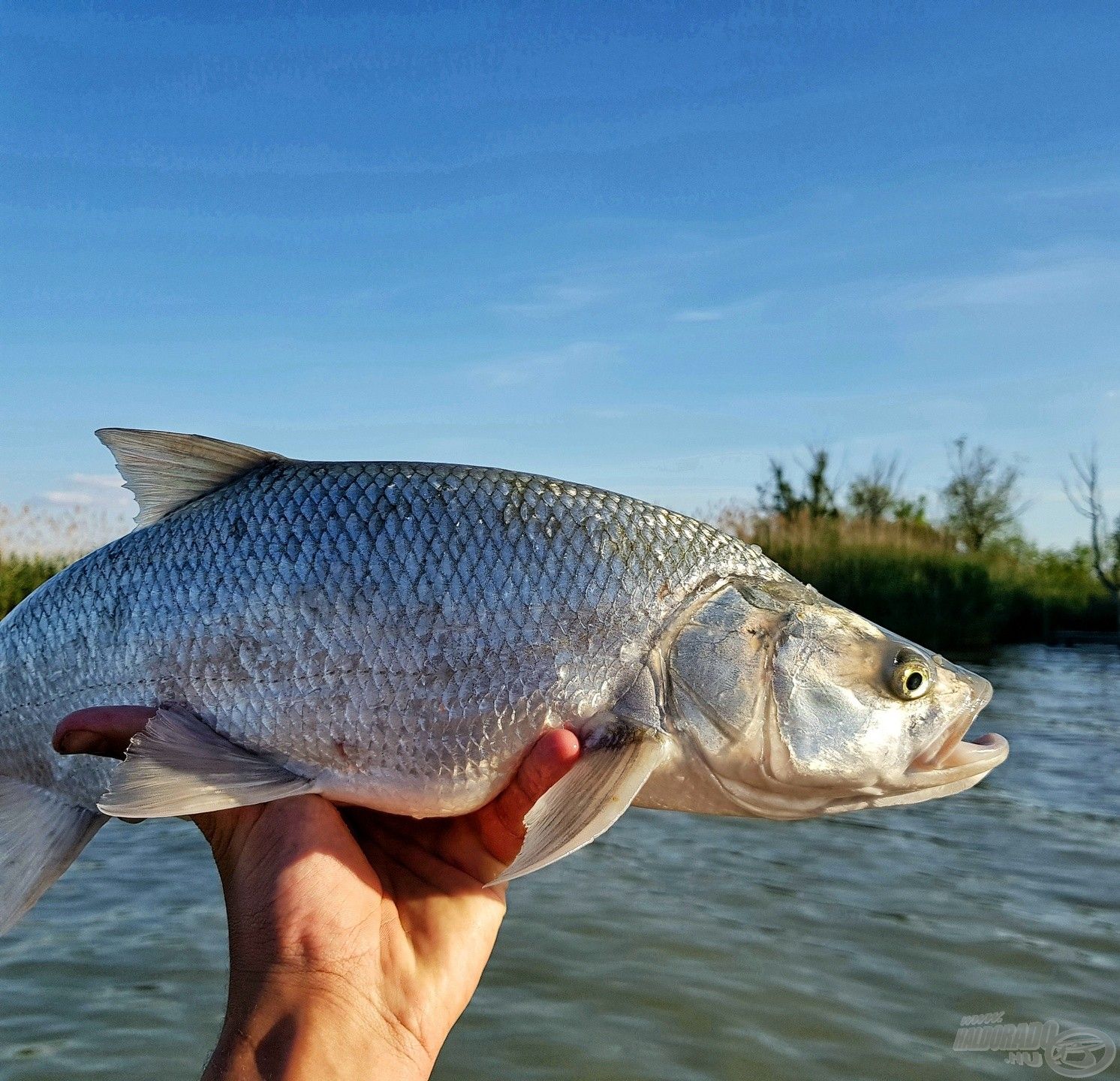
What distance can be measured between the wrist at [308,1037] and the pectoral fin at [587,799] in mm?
507

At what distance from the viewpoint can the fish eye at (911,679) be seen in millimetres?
2875

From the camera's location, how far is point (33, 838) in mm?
3090

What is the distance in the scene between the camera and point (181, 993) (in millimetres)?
5840

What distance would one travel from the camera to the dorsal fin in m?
3.20

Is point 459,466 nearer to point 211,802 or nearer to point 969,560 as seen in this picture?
point 211,802

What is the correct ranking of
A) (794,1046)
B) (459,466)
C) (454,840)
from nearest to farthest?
(459,466) → (454,840) → (794,1046)

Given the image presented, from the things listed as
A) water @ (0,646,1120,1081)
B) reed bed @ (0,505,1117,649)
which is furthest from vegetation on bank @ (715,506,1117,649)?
water @ (0,646,1120,1081)

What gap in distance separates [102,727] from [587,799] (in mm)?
1384

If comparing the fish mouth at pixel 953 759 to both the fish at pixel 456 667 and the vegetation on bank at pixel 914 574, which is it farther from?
the vegetation on bank at pixel 914 574


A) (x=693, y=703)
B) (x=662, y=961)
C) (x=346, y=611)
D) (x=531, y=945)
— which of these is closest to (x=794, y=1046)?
(x=662, y=961)

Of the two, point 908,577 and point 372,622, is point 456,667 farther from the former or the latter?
point 908,577

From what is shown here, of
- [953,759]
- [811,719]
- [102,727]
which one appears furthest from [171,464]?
[953,759]

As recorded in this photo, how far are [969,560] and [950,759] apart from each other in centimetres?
2775

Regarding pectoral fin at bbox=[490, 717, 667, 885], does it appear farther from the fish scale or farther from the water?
the water
